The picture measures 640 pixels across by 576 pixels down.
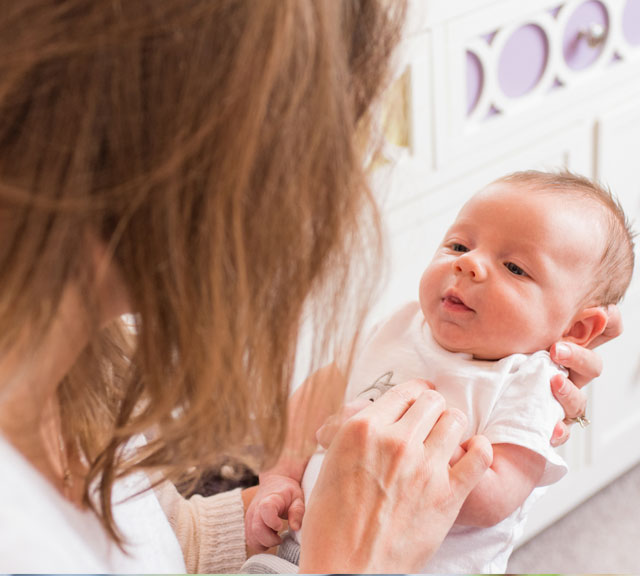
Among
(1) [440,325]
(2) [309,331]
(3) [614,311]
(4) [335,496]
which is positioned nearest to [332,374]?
(4) [335,496]

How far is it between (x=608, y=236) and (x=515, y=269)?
118 mm

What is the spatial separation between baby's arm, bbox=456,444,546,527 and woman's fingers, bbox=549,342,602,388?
0.11 metres

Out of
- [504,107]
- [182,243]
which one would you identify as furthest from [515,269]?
[504,107]

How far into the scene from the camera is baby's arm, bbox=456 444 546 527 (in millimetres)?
820

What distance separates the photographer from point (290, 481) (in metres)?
0.94

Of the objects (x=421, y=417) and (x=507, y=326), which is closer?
(x=421, y=417)

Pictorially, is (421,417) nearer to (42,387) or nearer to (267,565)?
(267,565)

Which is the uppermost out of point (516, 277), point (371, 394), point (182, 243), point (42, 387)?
point (182, 243)

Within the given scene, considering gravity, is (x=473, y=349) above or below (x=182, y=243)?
below

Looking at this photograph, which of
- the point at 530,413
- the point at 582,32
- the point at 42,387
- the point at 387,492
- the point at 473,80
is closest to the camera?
the point at 42,387

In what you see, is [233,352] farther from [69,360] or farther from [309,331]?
[309,331]

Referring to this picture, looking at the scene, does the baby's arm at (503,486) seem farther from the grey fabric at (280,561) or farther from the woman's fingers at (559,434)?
the grey fabric at (280,561)

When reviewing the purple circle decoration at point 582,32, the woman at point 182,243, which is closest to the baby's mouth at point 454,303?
the woman at point 182,243

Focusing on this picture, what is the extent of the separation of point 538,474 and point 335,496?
0.25 metres
